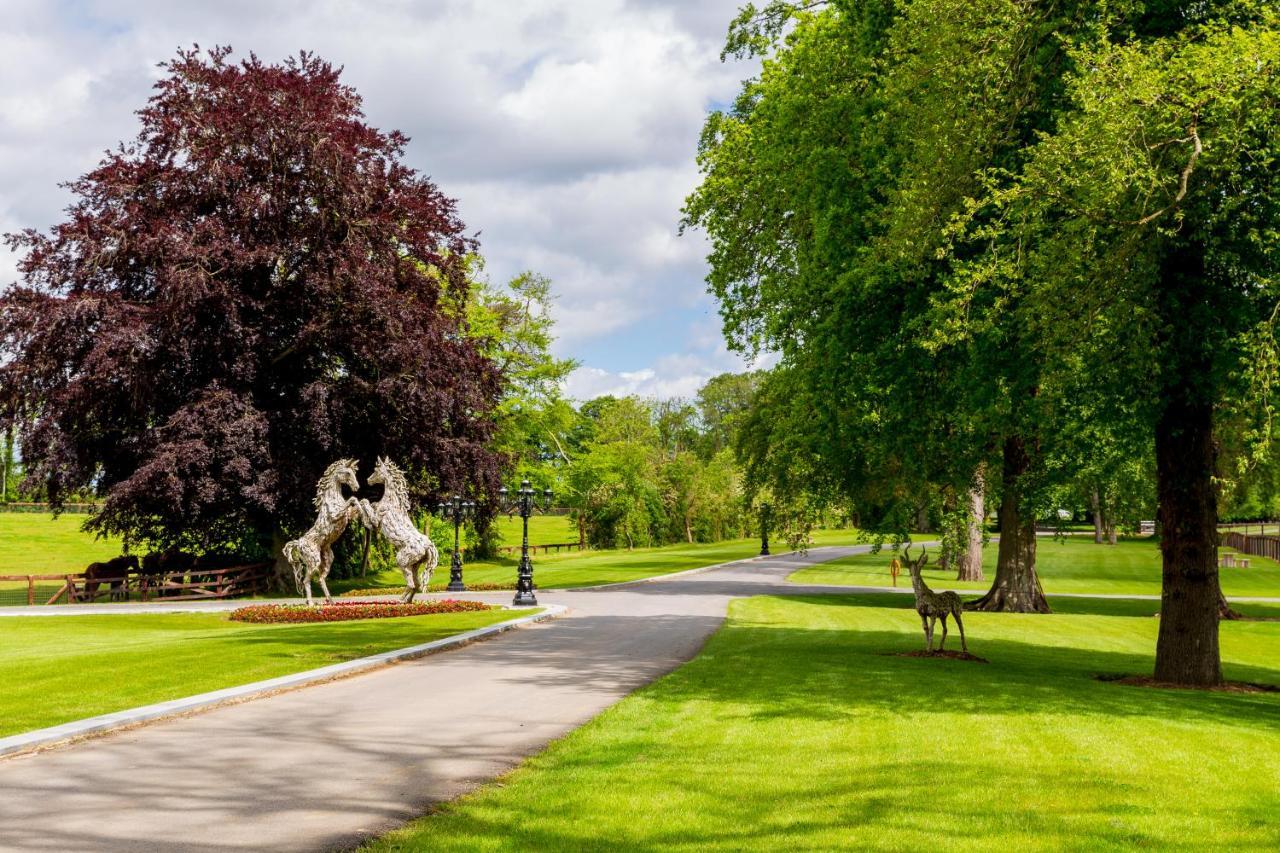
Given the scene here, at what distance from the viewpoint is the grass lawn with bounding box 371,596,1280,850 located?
6492mm

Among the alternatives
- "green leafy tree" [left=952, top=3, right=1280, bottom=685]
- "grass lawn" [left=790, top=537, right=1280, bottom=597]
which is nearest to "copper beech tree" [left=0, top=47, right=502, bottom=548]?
"grass lawn" [left=790, top=537, right=1280, bottom=597]

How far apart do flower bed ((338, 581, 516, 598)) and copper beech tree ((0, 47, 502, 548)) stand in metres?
3.21

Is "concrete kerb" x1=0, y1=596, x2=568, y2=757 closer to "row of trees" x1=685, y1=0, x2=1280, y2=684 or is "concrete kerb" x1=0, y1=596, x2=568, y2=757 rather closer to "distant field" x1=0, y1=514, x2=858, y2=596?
"row of trees" x1=685, y1=0, x2=1280, y2=684

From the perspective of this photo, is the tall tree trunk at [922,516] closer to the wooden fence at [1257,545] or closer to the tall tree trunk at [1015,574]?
the tall tree trunk at [1015,574]

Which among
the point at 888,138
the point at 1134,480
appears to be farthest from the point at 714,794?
the point at 1134,480

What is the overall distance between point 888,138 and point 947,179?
3820mm

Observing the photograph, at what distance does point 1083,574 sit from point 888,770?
153 feet

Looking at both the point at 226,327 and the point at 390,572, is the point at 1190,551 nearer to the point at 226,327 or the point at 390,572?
the point at 226,327

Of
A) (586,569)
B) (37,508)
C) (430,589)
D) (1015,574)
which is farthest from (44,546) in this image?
(1015,574)

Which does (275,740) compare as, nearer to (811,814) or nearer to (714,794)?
(714,794)

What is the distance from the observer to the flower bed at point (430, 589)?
3441 cm

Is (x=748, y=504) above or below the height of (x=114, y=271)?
below

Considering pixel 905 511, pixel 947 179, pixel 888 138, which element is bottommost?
pixel 905 511

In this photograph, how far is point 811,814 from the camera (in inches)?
271
